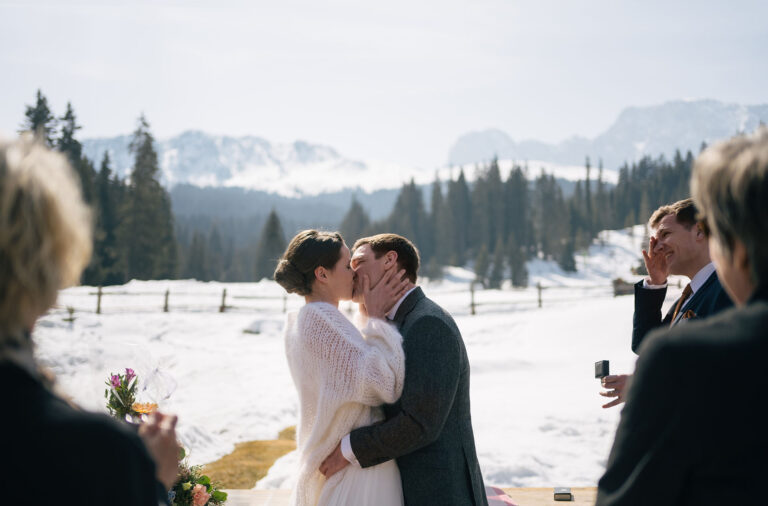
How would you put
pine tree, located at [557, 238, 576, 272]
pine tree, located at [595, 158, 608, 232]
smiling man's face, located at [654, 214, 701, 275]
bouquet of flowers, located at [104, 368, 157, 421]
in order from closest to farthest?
1. bouquet of flowers, located at [104, 368, 157, 421]
2. smiling man's face, located at [654, 214, 701, 275]
3. pine tree, located at [557, 238, 576, 272]
4. pine tree, located at [595, 158, 608, 232]

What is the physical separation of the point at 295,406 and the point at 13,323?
1189 centimetres

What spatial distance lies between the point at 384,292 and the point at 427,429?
0.66m

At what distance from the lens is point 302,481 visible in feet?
9.57

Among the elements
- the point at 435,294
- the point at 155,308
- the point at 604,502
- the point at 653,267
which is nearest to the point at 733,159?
the point at 604,502

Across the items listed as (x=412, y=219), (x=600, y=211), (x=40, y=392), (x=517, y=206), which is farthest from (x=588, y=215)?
(x=40, y=392)

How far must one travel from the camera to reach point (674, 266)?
3613mm

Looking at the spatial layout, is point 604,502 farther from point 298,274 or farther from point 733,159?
point 298,274

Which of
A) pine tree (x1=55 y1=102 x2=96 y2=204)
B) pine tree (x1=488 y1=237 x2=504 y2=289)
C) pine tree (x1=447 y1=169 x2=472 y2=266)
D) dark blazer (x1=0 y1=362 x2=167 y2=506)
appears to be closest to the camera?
dark blazer (x1=0 y1=362 x2=167 y2=506)

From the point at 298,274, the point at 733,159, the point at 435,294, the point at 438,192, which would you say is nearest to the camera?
the point at 733,159

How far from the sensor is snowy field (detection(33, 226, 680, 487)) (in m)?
4.43

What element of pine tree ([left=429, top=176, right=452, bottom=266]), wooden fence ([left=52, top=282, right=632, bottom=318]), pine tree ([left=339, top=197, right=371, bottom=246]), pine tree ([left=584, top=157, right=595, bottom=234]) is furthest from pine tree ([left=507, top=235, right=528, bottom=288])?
wooden fence ([left=52, top=282, right=632, bottom=318])

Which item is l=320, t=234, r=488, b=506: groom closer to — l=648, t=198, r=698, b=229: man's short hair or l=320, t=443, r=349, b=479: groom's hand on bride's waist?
l=320, t=443, r=349, b=479: groom's hand on bride's waist

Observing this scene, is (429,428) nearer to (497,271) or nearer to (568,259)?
(497,271)

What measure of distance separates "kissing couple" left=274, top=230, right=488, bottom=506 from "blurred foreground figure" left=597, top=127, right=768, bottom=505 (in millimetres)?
1394
